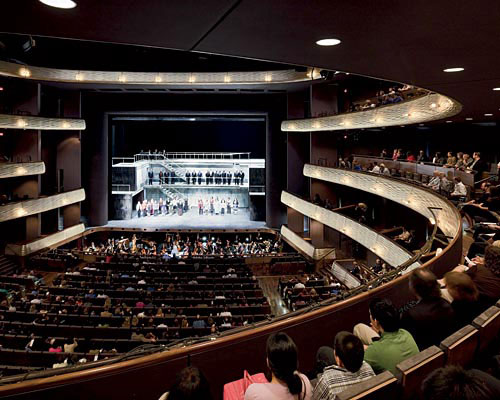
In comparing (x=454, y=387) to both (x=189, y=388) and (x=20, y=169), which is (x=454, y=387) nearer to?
(x=189, y=388)

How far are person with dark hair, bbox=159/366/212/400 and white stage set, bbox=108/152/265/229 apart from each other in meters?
25.8

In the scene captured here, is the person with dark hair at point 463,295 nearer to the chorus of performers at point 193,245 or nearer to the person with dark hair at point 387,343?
the person with dark hair at point 387,343

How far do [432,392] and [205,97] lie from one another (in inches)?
982

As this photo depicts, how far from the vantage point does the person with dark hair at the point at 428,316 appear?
3400 mm

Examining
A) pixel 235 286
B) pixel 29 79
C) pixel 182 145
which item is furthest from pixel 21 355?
pixel 182 145

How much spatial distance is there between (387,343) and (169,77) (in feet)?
71.2

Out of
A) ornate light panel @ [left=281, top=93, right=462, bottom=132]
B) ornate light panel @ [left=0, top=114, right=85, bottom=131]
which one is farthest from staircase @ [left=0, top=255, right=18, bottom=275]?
ornate light panel @ [left=281, top=93, right=462, bottom=132]

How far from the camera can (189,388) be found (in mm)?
2094

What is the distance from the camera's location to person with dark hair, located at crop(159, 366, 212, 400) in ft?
6.83

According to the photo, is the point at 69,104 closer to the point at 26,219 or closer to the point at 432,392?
the point at 26,219

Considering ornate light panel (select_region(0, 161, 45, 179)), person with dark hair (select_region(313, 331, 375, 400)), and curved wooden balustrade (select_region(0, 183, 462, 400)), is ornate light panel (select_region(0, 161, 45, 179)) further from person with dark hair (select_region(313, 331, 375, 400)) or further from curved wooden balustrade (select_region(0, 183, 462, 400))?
Answer: person with dark hair (select_region(313, 331, 375, 400))

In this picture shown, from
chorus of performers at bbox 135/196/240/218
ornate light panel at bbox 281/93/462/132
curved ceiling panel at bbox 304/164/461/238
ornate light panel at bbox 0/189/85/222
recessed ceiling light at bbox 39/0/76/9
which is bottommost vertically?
chorus of performers at bbox 135/196/240/218

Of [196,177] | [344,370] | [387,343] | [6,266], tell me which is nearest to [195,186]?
[196,177]

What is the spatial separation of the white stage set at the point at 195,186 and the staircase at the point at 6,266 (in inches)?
357
